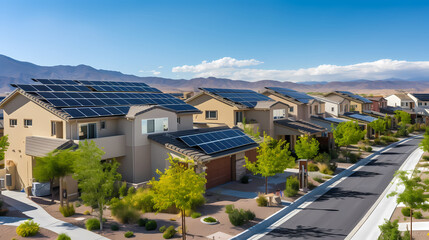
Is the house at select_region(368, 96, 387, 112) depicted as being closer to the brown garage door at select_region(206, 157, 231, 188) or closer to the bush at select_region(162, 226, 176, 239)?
the brown garage door at select_region(206, 157, 231, 188)

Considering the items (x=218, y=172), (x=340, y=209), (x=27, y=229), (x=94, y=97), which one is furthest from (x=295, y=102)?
(x=27, y=229)

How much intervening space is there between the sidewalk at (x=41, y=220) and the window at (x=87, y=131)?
6.17 m

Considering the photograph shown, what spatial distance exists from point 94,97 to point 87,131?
467cm

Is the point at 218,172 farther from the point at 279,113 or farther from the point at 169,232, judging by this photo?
the point at 279,113

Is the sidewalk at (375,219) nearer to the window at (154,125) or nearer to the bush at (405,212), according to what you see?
the bush at (405,212)

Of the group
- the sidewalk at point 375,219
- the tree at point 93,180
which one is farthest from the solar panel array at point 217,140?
the sidewalk at point 375,219

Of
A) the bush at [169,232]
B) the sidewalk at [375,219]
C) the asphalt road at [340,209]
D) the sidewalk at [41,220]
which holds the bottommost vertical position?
the asphalt road at [340,209]

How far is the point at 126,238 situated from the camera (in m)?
17.3

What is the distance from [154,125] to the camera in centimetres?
2911

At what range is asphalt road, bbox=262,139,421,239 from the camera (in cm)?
1848

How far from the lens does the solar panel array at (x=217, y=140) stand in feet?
89.8

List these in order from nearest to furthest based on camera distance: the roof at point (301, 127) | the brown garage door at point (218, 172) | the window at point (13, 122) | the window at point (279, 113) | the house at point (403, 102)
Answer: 1. the brown garage door at point (218, 172)
2. the window at point (13, 122)
3. the roof at point (301, 127)
4. the window at point (279, 113)
5. the house at point (403, 102)

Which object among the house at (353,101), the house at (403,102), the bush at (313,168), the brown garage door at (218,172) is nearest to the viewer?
the brown garage door at (218,172)

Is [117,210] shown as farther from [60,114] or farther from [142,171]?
[60,114]
